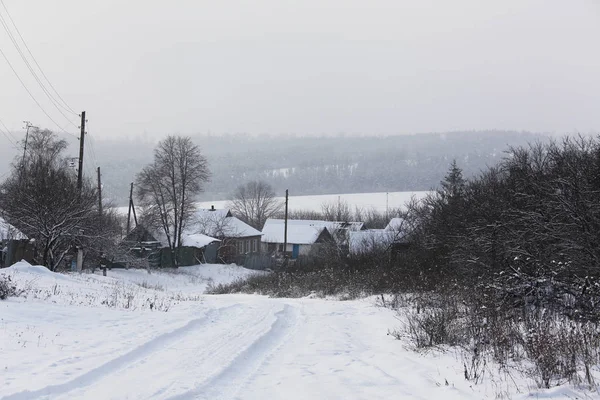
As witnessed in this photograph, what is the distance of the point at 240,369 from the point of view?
272 inches

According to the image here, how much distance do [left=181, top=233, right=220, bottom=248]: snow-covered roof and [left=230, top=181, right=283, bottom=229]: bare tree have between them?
158 feet

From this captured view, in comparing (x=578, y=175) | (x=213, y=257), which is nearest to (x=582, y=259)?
(x=578, y=175)

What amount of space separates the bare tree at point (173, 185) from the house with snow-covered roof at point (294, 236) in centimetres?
2393

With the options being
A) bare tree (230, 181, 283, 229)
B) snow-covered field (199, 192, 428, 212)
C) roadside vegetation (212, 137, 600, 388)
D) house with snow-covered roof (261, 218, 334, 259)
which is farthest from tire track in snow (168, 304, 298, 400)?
bare tree (230, 181, 283, 229)

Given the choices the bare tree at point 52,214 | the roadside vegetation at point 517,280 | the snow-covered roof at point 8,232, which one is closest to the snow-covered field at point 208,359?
the roadside vegetation at point 517,280

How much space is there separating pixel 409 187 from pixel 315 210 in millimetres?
24147

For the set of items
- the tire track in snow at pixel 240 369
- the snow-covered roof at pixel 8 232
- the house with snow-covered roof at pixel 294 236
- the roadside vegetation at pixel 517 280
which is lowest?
the tire track in snow at pixel 240 369

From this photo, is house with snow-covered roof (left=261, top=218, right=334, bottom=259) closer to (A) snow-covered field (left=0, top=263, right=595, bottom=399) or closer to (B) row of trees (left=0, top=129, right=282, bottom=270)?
(B) row of trees (left=0, top=129, right=282, bottom=270)

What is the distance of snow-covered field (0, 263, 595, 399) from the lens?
18.5ft

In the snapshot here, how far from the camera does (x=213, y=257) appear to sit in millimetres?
57844

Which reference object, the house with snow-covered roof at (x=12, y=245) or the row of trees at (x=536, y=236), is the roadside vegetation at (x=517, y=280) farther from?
the house with snow-covered roof at (x=12, y=245)

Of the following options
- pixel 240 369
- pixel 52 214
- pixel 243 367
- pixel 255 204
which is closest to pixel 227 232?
pixel 52 214

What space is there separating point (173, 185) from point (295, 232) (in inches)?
1127

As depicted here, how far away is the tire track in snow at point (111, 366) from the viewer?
5082 millimetres
